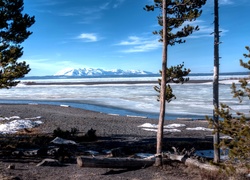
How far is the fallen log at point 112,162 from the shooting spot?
1273 centimetres

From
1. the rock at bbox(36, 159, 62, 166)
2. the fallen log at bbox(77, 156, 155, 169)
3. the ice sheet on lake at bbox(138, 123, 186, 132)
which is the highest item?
the fallen log at bbox(77, 156, 155, 169)

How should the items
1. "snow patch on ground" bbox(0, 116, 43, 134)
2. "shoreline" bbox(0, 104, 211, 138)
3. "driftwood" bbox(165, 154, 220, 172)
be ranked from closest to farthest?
"driftwood" bbox(165, 154, 220, 172) → "snow patch on ground" bbox(0, 116, 43, 134) → "shoreline" bbox(0, 104, 211, 138)

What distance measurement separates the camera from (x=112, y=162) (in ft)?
42.7

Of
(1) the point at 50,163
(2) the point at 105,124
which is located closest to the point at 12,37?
(1) the point at 50,163

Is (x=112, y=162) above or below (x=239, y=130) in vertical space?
below

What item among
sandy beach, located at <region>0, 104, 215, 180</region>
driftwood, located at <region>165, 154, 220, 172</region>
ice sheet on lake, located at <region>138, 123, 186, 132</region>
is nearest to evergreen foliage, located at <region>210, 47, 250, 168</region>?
driftwood, located at <region>165, 154, 220, 172</region>

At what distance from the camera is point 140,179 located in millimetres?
11781

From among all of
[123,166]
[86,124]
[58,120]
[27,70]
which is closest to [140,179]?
[123,166]

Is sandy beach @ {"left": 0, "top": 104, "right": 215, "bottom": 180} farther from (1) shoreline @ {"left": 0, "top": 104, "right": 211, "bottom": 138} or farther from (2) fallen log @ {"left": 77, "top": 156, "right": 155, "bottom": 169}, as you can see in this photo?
(2) fallen log @ {"left": 77, "top": 156, "right": 155, "bottom": 169}

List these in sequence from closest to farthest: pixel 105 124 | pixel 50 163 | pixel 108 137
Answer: pixel 50 163 → pixel 108 137 → pixel 105 124

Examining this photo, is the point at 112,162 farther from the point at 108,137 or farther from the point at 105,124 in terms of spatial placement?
the point at 105,124

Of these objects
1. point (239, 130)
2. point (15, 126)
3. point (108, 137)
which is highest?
point (239, 130)

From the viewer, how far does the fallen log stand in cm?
1273

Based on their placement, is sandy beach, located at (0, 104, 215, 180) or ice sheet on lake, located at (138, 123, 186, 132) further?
ice sheet on lake, located at (138, 123, 186, 132)
